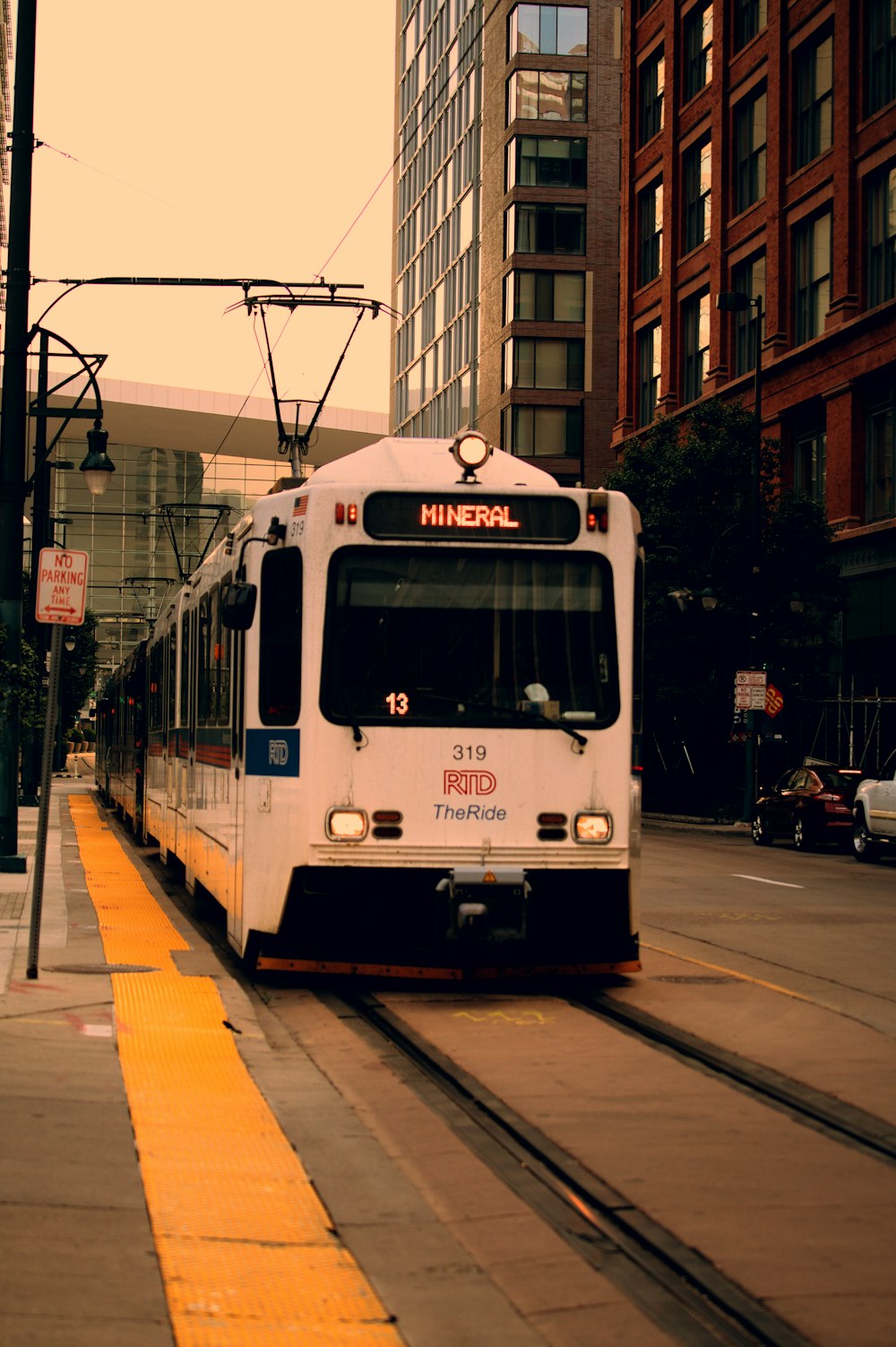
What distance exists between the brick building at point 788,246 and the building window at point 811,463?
0.18 feet

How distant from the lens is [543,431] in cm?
6731

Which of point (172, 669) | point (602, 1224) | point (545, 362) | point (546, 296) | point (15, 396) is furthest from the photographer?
point (546, 296)

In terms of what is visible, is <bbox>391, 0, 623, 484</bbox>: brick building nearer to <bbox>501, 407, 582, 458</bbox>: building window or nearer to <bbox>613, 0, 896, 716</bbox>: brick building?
<bbox>501, 407, 582, 458</bbox>: building window

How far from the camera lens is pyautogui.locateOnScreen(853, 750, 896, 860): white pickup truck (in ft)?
84.0

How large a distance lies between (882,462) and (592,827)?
2956 centimetres

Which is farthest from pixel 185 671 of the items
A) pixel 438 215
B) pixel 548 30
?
pixel 438 215

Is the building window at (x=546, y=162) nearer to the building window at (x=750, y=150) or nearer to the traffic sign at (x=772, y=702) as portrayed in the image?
the building window at (x=750, y=150)

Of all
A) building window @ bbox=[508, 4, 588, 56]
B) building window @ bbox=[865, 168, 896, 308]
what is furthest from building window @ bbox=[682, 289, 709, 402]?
building window @ bbox=[508, 4, 588, 56]

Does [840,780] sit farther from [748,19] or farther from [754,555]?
[748,19]

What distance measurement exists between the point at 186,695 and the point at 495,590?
21.3 ft

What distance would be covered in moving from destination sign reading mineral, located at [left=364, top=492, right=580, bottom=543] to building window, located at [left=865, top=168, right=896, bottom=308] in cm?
2878

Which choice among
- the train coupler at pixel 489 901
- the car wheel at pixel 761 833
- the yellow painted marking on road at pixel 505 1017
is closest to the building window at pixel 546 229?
the car wheel at pixel 761 833

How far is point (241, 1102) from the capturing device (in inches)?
291

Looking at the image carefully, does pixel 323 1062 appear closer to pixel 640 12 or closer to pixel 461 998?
pixel 461 998
